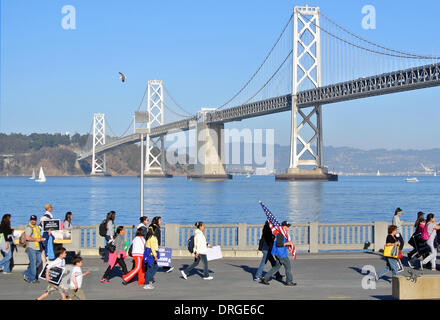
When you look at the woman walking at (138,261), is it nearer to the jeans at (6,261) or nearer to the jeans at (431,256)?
the jeans at (6,261)

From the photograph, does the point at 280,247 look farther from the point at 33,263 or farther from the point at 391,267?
Result: the point at 33,263

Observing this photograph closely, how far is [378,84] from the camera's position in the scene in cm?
8406

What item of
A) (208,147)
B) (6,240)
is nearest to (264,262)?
(6,240)

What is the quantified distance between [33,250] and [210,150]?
377 ft

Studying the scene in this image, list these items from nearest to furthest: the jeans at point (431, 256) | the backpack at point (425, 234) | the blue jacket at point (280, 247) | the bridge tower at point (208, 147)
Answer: the blue jacket at point (280, 247) < the jeans at point (431, 256) < the backpack at point (425, 234) < the bridge tower at point (208, 147)

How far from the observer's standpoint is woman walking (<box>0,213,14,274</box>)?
14016 mm

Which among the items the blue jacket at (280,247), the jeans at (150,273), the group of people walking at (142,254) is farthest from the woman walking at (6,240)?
the blue jacket at (280,247)

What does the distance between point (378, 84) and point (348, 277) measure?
7271 cm

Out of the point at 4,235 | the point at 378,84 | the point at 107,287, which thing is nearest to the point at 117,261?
the point at 107,287

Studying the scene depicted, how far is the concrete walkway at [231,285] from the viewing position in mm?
11844

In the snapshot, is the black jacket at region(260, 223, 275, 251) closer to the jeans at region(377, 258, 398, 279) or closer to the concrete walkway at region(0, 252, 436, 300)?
the concrete walkway at region(0, 252, 436, 300)

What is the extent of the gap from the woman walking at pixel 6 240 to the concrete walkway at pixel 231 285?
26 cm

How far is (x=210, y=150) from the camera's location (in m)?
128

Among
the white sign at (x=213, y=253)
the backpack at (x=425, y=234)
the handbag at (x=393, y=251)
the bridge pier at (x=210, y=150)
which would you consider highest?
the bridge pier at (x=210, y=150)
